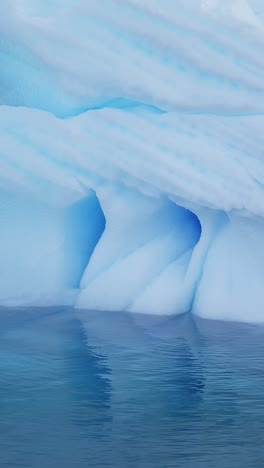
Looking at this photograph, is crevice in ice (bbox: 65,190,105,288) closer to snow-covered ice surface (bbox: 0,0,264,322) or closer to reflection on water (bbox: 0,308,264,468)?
snow-covered ice surface (bbox: 0,0,264,322)

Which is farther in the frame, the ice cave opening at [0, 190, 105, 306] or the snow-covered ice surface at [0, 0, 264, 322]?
the ice cave opening at [0, 190, 105, 306]

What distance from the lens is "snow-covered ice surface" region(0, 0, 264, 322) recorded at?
157 inches

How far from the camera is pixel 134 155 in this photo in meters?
4.41

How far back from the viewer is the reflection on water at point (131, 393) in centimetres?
259

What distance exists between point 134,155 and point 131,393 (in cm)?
163

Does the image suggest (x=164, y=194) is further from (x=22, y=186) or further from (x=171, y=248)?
(x=22, y=186)

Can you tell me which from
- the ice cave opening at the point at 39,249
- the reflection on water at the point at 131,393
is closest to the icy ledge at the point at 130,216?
the ice cave opening at the point at 39,249

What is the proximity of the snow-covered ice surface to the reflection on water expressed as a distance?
43cm

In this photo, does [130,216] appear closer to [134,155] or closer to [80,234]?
[80,234]

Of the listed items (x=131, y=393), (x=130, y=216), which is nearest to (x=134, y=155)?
(x=130, y=216)

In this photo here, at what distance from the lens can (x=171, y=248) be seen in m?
5.03

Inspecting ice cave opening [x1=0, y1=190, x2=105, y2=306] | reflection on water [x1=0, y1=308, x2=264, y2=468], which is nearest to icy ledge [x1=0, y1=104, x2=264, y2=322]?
ice cave opening [x1=0, y1=190, x2=105, y2=306]

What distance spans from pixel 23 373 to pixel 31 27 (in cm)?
177

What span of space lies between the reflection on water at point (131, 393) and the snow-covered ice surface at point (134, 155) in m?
0.43
